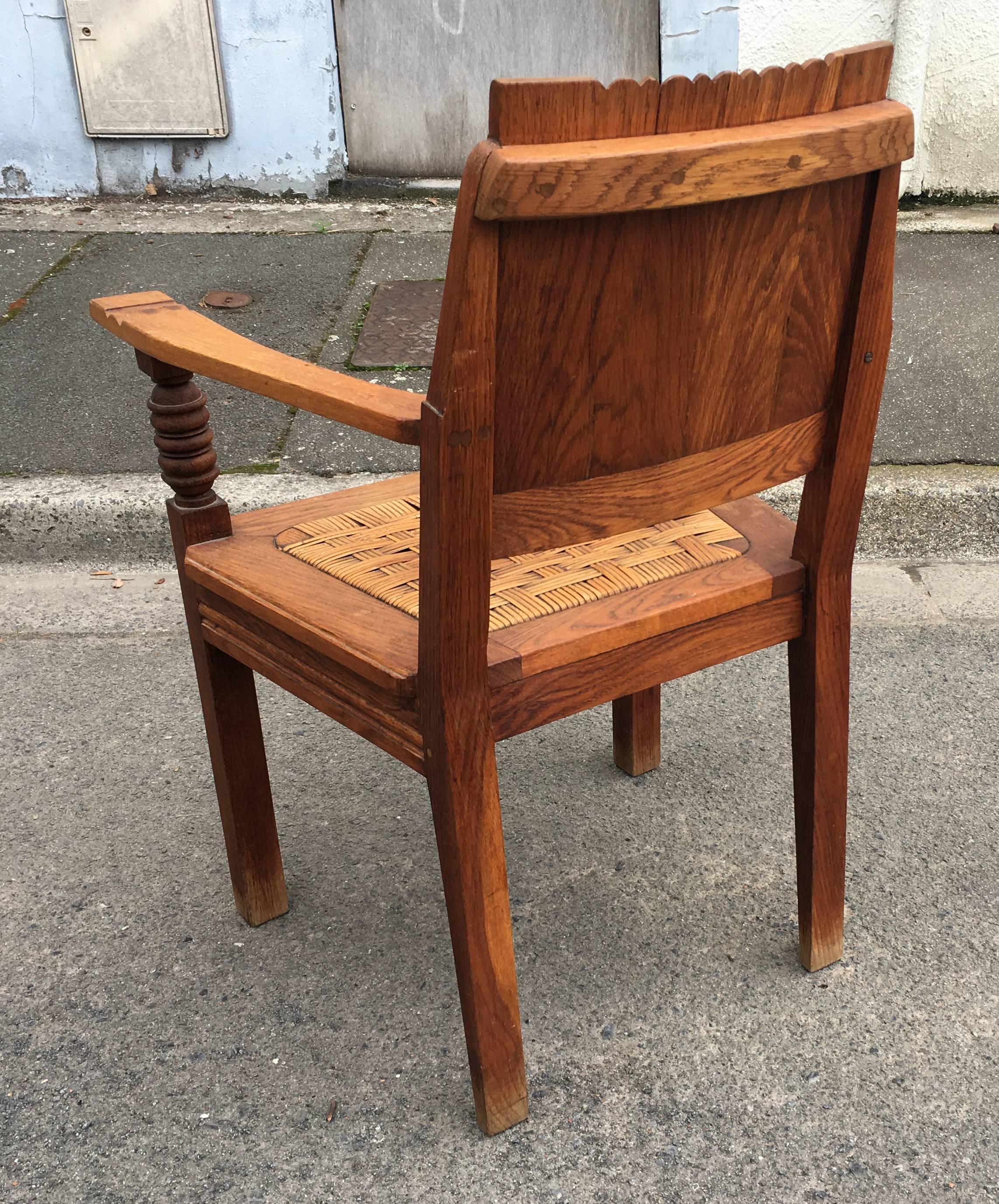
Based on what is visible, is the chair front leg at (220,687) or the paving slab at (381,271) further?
the paving slab at (381,271)

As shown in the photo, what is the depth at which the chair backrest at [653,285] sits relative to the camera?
105cm

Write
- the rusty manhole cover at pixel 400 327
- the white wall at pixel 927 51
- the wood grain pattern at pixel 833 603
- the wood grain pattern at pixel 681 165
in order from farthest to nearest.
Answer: the white wall at pixel 927 51 → the rusty manhole cover at pixel 400 327 → the wood grain pattern at pixel 833 603 → the wood grain pattern at pixel 681 165

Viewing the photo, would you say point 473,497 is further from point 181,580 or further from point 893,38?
point 893,38

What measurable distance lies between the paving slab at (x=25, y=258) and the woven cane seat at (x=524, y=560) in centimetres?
279

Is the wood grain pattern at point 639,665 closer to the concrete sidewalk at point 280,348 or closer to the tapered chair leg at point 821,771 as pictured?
the tapered chair leg at point 821,771

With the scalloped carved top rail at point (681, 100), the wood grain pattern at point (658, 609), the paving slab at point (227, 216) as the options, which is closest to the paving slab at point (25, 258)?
the paving slab at point (227, 216)

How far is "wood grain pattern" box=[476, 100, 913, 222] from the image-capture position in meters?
1.01

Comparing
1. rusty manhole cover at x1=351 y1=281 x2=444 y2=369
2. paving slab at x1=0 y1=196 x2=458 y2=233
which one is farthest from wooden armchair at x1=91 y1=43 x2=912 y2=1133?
paving slab at x1=0 y1=196 x2=458 y2=233

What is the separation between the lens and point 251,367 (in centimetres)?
134

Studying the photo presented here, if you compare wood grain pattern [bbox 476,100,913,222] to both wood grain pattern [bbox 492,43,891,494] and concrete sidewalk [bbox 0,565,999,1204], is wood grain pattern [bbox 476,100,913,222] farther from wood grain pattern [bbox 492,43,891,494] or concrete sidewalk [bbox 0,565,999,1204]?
concrete sidewalk [bbox 0,565,999,1204]

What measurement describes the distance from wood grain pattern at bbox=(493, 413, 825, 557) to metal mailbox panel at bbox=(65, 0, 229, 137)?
4.29 metres

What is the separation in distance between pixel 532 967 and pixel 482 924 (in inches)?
16.4

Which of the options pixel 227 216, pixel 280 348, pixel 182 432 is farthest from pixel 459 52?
pixel 182 432

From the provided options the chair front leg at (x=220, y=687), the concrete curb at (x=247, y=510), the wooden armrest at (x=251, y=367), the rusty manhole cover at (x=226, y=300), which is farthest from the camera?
the rusty manhole cover at (x=226, y=300)
